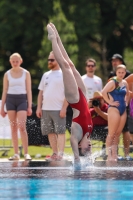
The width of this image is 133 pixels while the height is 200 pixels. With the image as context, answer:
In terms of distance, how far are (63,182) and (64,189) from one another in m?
0.65

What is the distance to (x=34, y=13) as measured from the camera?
144 ft

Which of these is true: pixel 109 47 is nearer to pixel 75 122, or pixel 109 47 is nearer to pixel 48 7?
pixel 48 7

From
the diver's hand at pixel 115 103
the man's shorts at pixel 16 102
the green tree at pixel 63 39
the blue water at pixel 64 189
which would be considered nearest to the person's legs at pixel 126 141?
the diver's hand at pixel 115 103

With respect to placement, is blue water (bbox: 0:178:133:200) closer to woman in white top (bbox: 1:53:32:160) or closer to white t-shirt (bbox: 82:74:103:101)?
woman in white top (bbox: 1:53:32:160)

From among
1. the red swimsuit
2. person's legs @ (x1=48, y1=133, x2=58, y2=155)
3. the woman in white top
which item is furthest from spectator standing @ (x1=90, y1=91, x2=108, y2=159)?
the red swimsuit

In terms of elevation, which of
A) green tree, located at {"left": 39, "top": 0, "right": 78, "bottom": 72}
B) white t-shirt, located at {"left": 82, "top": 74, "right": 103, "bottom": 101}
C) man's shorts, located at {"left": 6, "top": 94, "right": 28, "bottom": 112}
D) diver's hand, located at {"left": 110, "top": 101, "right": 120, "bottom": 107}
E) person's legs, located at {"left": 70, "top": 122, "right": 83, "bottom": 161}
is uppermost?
green tree, located at {"left": 39, "top": 0, "right": 78, "bottom": 72}

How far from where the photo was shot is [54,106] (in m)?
13.2

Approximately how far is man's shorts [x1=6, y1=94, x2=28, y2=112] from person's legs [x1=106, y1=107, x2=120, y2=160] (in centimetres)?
159

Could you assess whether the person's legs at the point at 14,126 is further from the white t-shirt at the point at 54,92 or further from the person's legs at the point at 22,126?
the white t-shirt at the point at 54,92

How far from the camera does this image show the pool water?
8.38 meters

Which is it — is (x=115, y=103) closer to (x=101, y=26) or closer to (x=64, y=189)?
(x=64, y=189)

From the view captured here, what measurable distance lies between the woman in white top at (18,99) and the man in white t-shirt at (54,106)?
319 mm

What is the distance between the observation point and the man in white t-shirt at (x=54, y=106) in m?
13.1

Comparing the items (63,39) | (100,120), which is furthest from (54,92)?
(63,39)
